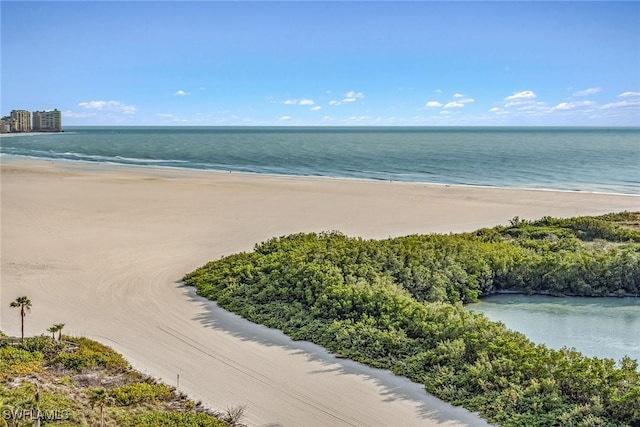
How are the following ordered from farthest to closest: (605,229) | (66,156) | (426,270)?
(66,156) → (605,229) → (426,270)

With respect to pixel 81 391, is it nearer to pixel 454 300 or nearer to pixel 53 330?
pixel 53 330

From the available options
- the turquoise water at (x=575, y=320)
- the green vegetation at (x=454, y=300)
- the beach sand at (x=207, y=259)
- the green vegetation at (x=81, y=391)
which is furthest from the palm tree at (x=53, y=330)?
the turquoise water at (x=575, y=320)

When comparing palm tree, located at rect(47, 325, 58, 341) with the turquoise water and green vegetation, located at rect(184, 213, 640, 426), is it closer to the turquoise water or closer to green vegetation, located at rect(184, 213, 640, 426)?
green vegetation, located at rect(184, 213, 640, 426)

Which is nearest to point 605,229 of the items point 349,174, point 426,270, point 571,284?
point 571,284

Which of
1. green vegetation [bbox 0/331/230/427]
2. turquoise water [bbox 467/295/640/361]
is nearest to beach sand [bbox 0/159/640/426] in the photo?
green vegetation [bbox 0/331/230/427]

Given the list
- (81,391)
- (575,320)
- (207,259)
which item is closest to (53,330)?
(81,391)

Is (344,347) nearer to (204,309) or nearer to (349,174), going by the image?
(204,309)

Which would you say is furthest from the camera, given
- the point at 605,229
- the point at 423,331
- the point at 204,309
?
the point at 605,229
